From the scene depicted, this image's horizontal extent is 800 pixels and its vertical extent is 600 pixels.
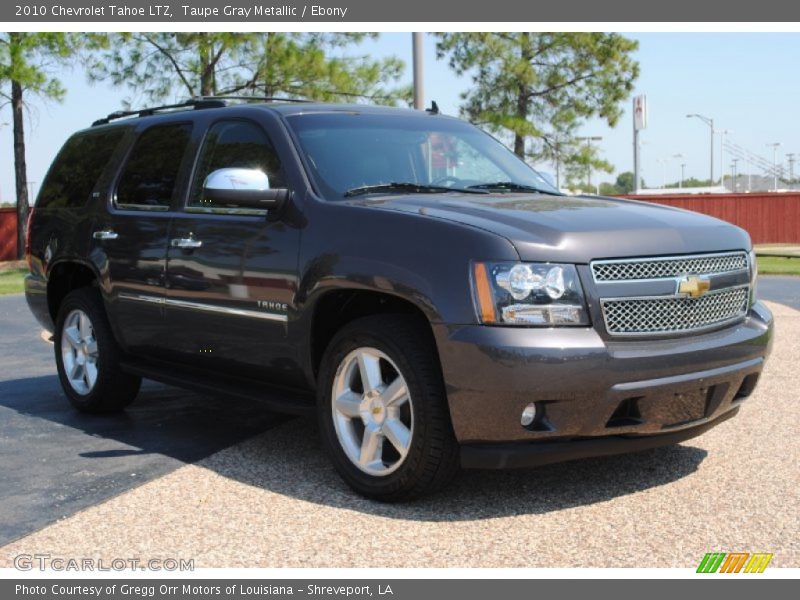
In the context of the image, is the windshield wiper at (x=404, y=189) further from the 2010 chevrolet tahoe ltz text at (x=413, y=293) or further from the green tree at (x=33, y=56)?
the green tree at (x=33, y=56)

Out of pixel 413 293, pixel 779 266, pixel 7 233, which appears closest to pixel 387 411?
pixel 413 293

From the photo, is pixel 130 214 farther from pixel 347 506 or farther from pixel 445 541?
pixel 445 541

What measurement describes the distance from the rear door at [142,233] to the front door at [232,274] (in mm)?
166

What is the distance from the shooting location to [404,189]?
17.9ft

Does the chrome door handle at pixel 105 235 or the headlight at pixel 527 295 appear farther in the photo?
the chrome door handle at pixel 105 235

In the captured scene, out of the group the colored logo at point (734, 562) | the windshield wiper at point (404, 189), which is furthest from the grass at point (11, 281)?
the colored logo at point (734, 562)

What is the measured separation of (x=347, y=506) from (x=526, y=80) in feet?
95.6

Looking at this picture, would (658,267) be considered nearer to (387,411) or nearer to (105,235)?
(387,411)

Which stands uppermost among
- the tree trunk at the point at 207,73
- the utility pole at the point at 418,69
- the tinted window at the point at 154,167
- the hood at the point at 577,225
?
the tree trunk at the point at 207,73

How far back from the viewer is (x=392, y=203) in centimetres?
507

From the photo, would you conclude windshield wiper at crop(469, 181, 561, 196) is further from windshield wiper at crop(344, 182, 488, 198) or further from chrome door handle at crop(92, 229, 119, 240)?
chrome door handle at crop(92, 229, 119, 240)

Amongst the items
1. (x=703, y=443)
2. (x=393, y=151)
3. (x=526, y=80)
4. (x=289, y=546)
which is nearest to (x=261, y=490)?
(x=289, y=546)

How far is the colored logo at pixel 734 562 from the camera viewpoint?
3.99 m

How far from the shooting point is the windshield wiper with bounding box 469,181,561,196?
5770 millimetres
